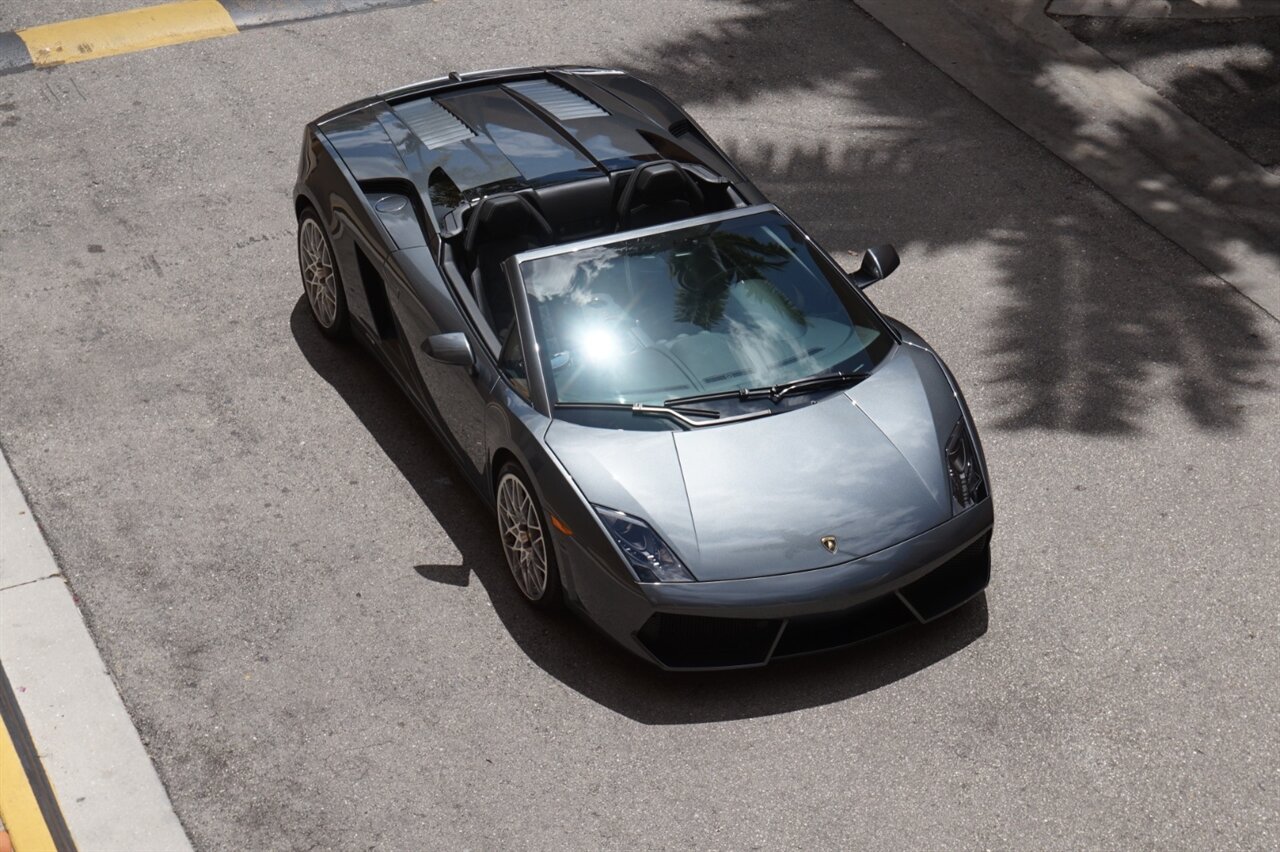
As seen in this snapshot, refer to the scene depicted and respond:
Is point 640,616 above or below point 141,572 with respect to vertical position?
above

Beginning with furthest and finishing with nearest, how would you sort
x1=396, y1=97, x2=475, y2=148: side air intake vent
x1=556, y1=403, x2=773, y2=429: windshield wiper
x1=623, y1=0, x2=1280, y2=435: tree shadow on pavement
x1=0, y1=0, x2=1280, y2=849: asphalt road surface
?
1. x1=623, y1=0, x2=1280, y2=435: tree shadow on pavement
2. x1=396, y1=97, x2=475, y2=148: side air intake vent
3. x1=556, y1=403, x2=773, y2=429: windshield wiper
4. x1=0, y1=0, x2=1280, y2=849: asphalt road surface

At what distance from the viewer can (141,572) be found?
6.61 m

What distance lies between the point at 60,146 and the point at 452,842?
6.47m

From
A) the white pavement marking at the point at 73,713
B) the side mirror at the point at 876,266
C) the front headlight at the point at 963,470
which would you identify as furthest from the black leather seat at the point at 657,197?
the white pavement marking at the point at 73,713

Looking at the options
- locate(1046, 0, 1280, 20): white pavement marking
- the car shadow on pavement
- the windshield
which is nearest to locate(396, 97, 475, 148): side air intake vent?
the windshield

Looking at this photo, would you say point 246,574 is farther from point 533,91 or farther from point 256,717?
point 533,91

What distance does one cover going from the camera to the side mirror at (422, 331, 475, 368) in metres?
6.39

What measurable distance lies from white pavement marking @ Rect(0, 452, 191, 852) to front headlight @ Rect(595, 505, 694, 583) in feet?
6.31

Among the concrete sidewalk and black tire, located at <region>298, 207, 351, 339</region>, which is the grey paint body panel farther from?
the concrete sidewalk

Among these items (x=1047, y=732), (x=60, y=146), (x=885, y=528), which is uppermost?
(x=885, y=528)

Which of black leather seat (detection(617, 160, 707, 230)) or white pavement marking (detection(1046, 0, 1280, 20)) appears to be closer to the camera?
black leather seat (detection(617, 160, 707, 230))

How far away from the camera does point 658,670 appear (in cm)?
615

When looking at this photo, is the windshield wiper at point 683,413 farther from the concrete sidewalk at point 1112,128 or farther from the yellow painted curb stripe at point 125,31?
the yellow painted curb stripe at point 125,31

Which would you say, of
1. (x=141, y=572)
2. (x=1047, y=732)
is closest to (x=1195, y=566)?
(x=1047, y=732)
